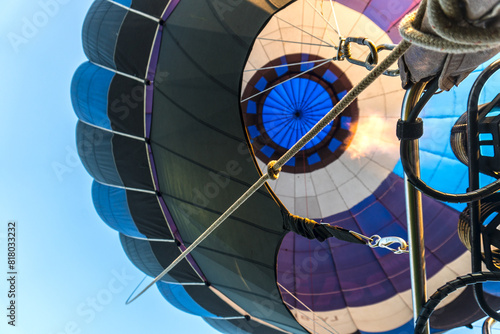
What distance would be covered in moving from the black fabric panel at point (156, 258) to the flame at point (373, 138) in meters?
3.20

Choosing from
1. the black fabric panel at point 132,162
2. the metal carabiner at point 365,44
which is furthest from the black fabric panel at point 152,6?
the metal carabiner at point 365,44

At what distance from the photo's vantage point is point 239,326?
5.96 metres

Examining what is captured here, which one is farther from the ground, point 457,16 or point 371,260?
point 371,260

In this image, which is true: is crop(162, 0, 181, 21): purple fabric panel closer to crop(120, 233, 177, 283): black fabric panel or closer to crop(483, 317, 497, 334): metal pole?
crop(120, 233, 177, 283): black fabric panel

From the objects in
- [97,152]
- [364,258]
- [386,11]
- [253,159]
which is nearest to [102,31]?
[97,152]

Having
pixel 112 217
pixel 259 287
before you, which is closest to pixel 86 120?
pixel 112 217

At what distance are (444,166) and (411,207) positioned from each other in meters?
3.93

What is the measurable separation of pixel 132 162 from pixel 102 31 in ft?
5.55

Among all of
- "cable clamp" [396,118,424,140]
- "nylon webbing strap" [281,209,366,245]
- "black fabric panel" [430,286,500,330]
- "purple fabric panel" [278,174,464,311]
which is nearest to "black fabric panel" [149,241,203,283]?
"purple fabric panel" [278,174,464,311]

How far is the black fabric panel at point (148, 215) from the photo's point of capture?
4956 millimetres

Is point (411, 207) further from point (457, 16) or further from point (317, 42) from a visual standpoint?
point (317, 42)

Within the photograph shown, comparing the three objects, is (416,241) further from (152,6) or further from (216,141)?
(152,6)

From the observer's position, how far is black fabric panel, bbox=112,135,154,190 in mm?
4629

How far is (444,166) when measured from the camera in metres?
5.89
